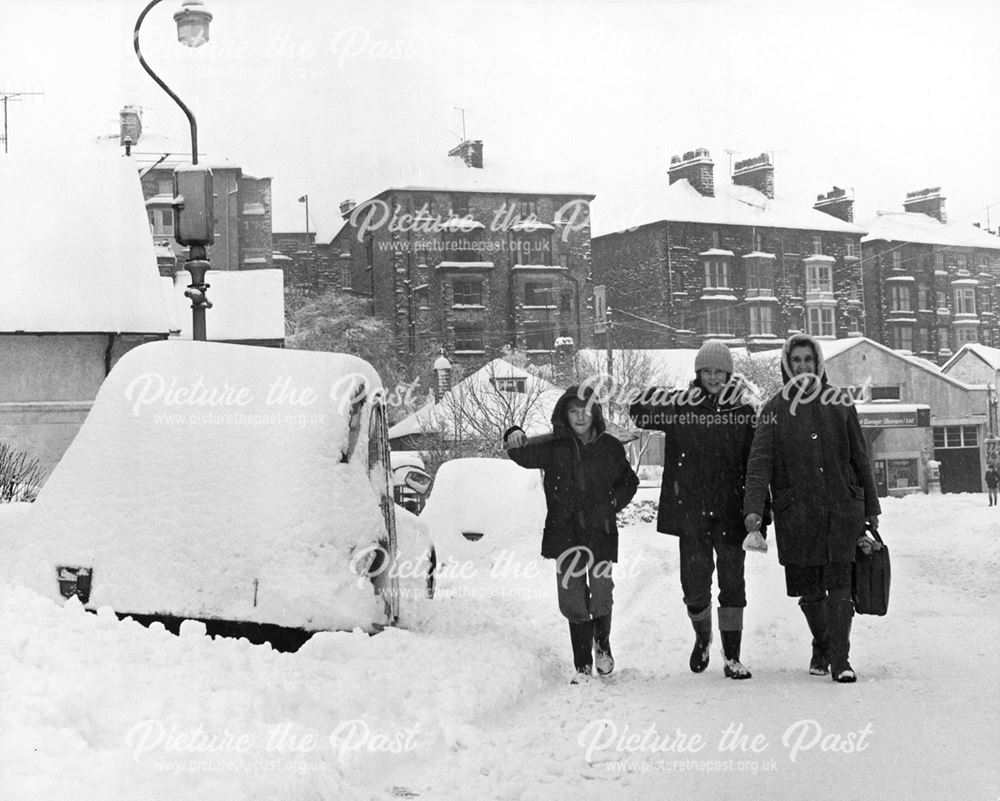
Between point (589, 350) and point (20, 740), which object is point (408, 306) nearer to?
point (589, 350)

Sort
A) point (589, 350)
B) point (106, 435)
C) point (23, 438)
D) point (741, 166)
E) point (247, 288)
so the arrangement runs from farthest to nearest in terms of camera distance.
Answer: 1. point (741, 166)
2. point (589, 350)
3. point (247, 288)
4. point (23, 438)
5. point (106, 435)

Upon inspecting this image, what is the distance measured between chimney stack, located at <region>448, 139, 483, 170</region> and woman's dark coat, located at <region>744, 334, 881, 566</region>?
60.6 metres

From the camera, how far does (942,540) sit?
20.5m

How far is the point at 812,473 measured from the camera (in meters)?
6.98

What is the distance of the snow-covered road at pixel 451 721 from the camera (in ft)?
14.6

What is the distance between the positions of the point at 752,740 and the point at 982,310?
260 feet

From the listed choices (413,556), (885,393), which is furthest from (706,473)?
(885,393)

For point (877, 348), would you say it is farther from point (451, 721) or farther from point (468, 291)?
point (451, 721)

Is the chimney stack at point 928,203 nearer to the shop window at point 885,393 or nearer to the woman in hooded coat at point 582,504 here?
the shop window at point 885,393

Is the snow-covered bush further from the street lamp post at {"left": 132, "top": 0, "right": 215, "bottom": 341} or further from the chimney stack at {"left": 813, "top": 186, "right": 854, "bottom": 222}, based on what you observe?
the chimney stack at {"left": 813, "top": 186, "right": 854, "bottom": 222}

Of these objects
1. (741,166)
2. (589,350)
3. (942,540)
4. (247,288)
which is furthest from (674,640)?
(741,166)

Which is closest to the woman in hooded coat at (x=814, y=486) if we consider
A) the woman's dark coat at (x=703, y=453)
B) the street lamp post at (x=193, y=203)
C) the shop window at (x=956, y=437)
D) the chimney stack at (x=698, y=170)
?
the woman's dark coat at (x=703, y=453)

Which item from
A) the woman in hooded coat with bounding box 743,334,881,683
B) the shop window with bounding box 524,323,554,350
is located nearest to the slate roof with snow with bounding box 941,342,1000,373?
the shop window with bounding box 524,323,554,350

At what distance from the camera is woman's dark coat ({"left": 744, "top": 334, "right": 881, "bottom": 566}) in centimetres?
690
